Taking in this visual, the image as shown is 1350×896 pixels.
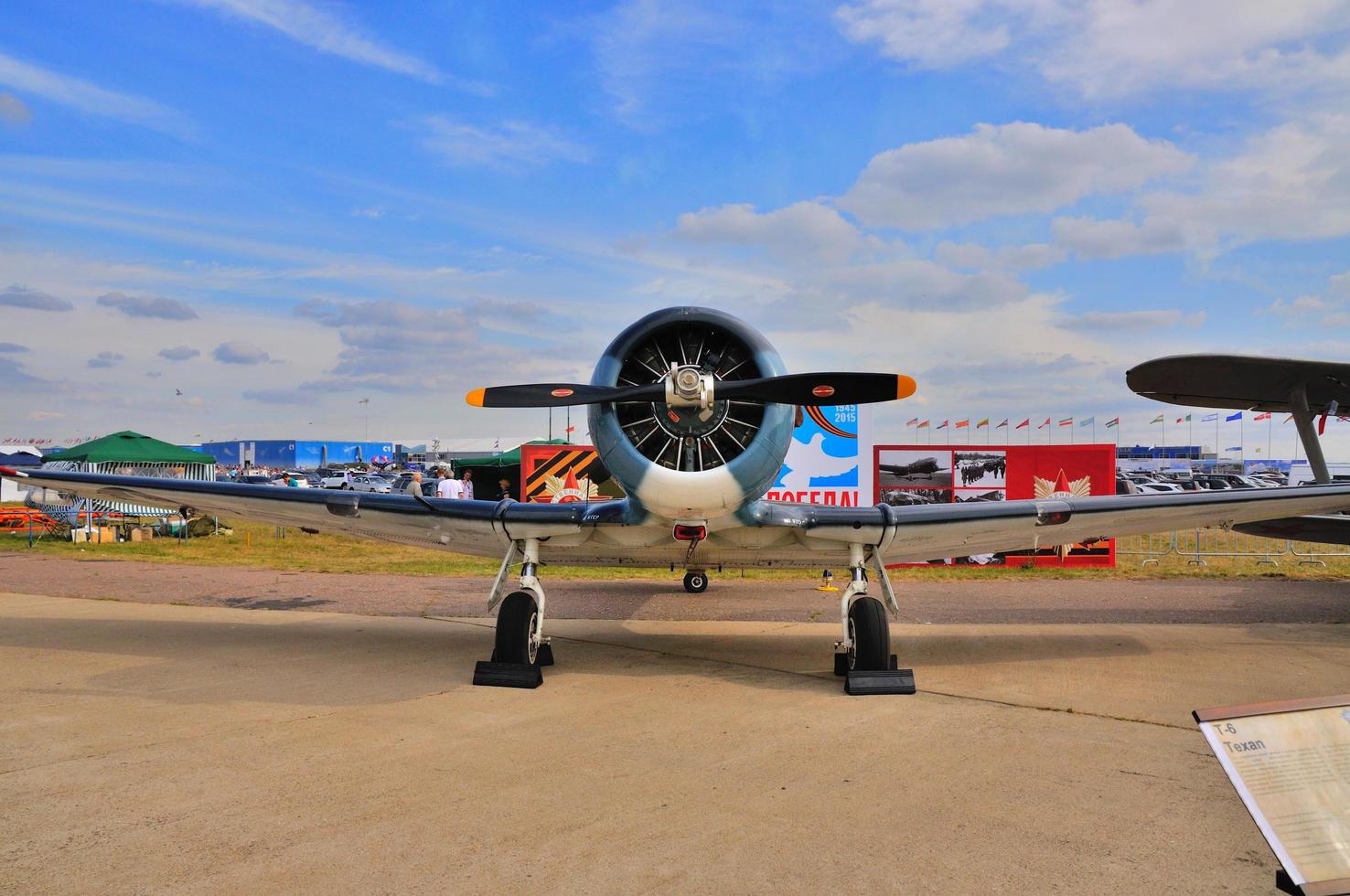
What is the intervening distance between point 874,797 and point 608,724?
7.26 ft

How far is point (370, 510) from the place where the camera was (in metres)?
8.54

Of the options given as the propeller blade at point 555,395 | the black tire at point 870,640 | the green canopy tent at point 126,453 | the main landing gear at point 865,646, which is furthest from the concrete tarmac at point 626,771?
the green canopy tent at point 126,453

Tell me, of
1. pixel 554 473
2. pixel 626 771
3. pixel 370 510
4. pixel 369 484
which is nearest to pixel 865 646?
pixel 626 771

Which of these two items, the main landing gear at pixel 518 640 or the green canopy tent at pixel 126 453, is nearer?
the main landing gear at pixel 518 640

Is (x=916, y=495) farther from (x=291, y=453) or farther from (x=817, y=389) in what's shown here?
(x=291, y=453)

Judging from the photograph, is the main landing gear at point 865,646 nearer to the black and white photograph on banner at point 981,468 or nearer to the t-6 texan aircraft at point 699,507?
the t-6 texan aircraft at point 699,507

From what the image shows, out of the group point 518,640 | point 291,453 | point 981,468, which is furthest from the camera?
point 291,453

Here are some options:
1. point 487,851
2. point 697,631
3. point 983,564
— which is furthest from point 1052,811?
point 983,564

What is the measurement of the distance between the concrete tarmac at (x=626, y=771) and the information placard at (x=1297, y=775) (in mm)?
999

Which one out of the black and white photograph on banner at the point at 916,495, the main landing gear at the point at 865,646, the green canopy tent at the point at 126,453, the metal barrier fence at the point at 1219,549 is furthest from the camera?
the green canopy tent at the point at 126,453

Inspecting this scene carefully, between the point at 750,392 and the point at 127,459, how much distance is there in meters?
24.8

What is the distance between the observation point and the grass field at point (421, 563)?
16.8 m

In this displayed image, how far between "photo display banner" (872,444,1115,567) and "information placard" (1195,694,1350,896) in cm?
1528

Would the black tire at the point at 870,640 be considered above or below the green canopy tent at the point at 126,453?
below
